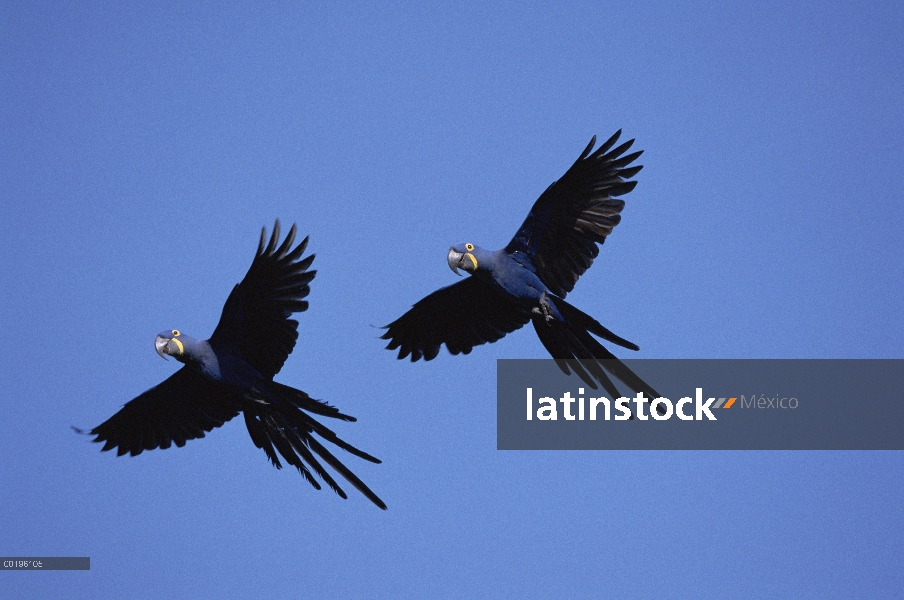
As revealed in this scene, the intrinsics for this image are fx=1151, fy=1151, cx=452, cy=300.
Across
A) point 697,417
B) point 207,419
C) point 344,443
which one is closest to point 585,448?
point 697,417

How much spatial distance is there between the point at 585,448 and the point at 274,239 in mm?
5394

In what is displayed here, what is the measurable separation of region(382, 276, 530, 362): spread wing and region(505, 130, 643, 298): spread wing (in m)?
0.84

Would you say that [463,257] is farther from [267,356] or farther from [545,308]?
[267,356]

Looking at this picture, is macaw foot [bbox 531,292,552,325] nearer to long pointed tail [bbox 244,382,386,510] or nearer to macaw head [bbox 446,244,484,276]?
macaw head [bbox 446,244,484,276]

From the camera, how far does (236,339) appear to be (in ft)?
48.0

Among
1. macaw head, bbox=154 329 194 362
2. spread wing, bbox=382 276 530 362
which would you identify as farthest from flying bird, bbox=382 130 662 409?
macaw head, bbox=154 329 194 362

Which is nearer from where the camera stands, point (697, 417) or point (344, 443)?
point (344, 443)

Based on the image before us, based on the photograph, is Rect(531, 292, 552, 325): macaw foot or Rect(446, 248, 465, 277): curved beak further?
Rect(531, 292, 552, 325): macaw foot

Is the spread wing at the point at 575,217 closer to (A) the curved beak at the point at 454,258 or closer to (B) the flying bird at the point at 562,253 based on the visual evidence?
(B) the flying bird at the point at 562,253

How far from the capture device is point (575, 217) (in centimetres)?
1481

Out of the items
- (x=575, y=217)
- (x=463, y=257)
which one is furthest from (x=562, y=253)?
(x=463, y=257)

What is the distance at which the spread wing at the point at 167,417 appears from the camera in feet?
50.6

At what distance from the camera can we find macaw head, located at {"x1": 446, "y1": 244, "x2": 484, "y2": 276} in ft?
47.4

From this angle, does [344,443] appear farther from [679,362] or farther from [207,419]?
[679,362]
